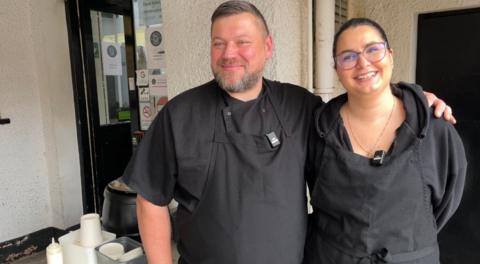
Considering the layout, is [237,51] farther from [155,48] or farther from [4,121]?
[4,121]

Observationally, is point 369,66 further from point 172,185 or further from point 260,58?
point 172,185

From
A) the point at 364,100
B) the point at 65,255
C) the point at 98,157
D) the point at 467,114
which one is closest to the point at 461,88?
the point at 467,114

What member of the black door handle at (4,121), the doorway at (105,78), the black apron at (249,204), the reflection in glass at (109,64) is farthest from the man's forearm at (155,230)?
the reflection in glass at (109,64)

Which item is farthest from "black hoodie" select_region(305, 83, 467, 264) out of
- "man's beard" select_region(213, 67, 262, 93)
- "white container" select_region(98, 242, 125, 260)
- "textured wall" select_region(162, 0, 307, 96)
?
"white container" select_region(98, 242, 125, 260)

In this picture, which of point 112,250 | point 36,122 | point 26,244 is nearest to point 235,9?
point 112,250

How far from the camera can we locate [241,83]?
50.4 inches

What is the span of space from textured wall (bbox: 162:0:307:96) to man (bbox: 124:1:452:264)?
50 cm

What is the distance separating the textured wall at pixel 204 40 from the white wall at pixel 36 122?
63.6 inches

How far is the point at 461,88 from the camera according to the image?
234 centimetres

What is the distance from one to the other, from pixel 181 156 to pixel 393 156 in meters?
0.67

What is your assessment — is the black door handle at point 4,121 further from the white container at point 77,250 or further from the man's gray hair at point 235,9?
the man's gray hair at point 235,9

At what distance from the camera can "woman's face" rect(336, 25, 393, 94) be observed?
3.67 feet

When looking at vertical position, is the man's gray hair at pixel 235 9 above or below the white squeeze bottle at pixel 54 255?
above

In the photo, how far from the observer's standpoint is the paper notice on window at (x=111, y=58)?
3.66 meters
